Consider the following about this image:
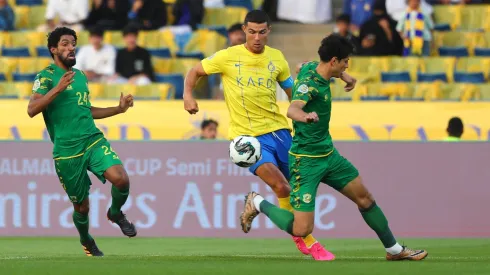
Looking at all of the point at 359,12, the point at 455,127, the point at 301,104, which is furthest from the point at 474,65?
the point at 301,104

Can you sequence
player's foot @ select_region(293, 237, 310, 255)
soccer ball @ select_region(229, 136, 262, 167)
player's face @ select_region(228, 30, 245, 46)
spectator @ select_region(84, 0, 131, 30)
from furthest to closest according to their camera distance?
spectator @ select_region(84, 0, 131, 30) < player's face @ select_region(228, 30, 245, 46) < player's foot @ select_region(293, 237, 310, 255) < soccer ball @ select_region(229, 136, 262, 167)

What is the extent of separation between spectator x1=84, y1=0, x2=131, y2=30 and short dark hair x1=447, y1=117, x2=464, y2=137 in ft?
23.5

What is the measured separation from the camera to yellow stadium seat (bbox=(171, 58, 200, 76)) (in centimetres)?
2116

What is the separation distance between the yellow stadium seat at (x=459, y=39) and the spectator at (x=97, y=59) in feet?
17.8

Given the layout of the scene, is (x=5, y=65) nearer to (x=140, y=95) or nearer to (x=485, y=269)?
(x=140, y=95)

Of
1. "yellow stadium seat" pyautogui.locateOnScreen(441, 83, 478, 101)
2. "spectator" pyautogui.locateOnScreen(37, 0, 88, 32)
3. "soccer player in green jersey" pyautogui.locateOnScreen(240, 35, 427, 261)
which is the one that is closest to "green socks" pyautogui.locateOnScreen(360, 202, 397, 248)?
"soccer player in green jersey" pyautogui.locateOnScreen(240, 35, 427, 261)

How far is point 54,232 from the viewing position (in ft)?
57.0

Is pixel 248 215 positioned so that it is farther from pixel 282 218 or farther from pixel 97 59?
pixel 97 59

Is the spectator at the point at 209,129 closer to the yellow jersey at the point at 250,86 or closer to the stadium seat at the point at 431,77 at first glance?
the stadium seat at the point at 431,77

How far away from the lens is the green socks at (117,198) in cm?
1284

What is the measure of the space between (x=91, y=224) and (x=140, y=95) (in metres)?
3.30

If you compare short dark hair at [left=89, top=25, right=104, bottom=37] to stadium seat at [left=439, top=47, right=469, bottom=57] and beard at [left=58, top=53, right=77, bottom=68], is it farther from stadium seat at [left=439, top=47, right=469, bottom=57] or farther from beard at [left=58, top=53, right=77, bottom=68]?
beard at [left=58, top=53, right=77, bottom=68]

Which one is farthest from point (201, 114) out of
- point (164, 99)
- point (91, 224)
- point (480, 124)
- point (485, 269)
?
point (485, 269)

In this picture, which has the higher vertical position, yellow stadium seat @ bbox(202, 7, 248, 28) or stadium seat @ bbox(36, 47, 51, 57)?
yellow stadium seat @ bbox(202, 7, 248, 28)
